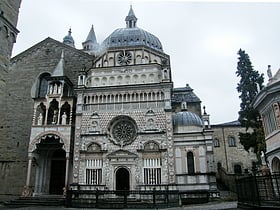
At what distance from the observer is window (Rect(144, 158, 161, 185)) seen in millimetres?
20266

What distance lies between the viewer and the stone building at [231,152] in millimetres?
36438

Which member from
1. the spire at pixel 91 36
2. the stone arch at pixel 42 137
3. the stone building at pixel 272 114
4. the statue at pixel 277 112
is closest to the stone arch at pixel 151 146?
the stone arch at pixel 42 137

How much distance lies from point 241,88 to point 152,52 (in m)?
9.25

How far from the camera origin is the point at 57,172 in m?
23.8

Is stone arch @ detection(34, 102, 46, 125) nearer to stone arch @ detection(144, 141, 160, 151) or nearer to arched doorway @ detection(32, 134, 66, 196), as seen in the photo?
arched doorway @ detection(32, 134, 66, 196)

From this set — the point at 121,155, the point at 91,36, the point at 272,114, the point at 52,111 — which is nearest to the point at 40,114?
the point at 52,111

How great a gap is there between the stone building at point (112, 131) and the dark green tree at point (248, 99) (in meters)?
3.60

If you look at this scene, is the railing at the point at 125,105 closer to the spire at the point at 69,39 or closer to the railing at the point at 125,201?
the railing at the point at 125,201

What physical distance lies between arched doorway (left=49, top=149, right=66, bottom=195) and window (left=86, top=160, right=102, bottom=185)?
3869mm

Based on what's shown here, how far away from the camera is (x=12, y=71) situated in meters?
27.5

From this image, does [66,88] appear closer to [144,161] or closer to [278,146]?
[144,161]

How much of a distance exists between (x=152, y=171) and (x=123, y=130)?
14.3 ft

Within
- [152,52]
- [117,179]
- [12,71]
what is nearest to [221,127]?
[152,52]

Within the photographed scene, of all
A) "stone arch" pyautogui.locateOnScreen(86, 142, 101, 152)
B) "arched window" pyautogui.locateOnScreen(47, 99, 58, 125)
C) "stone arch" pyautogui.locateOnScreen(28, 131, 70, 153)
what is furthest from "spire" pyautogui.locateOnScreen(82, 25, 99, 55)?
"stone arch" pyautogui.locateOnScreen(86, 142, 101, 152)
